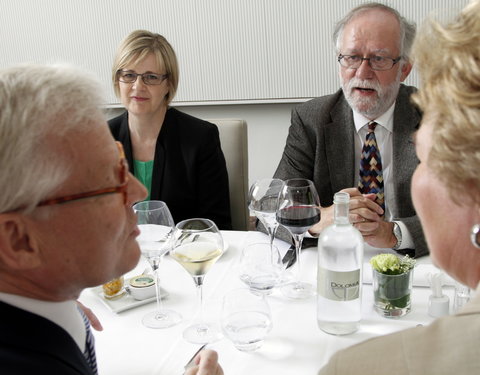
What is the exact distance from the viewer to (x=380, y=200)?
1.94m

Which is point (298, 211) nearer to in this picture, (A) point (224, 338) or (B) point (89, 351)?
(A) point (224, 338)

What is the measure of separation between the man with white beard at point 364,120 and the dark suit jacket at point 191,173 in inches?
11.3

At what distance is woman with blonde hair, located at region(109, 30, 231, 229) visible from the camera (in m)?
2.16

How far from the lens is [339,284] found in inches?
40.5

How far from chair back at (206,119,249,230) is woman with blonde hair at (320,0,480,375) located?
4.92 ft

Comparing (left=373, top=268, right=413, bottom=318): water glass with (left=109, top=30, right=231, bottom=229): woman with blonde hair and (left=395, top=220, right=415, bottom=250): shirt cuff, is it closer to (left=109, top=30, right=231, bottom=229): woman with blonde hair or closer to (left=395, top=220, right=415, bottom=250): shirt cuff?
(left=395, top=220, right=415, bottom=250): shirt cuff

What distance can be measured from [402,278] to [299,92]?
257 cm

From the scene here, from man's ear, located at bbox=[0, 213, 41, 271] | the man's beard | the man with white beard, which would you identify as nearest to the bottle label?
man's ear, located at bbox=[0, 213, 41, 271]

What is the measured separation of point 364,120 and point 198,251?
1177mm

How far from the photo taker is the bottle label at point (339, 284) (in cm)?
103

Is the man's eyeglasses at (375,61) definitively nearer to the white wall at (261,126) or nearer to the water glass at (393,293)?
the water glass at (393,293)

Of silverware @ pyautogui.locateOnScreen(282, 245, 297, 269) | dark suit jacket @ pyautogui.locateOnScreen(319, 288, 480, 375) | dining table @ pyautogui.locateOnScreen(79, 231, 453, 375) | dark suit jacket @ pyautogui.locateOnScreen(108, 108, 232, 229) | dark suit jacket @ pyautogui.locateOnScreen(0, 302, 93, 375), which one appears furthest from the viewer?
dark suit jacket @ pyautogui.locateOnScreen(108, 108, 232, 229)

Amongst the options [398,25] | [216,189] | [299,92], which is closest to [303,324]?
[216,189]

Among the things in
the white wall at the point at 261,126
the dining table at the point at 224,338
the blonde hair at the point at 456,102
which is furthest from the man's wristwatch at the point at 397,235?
the white wall at the point at 261,126
